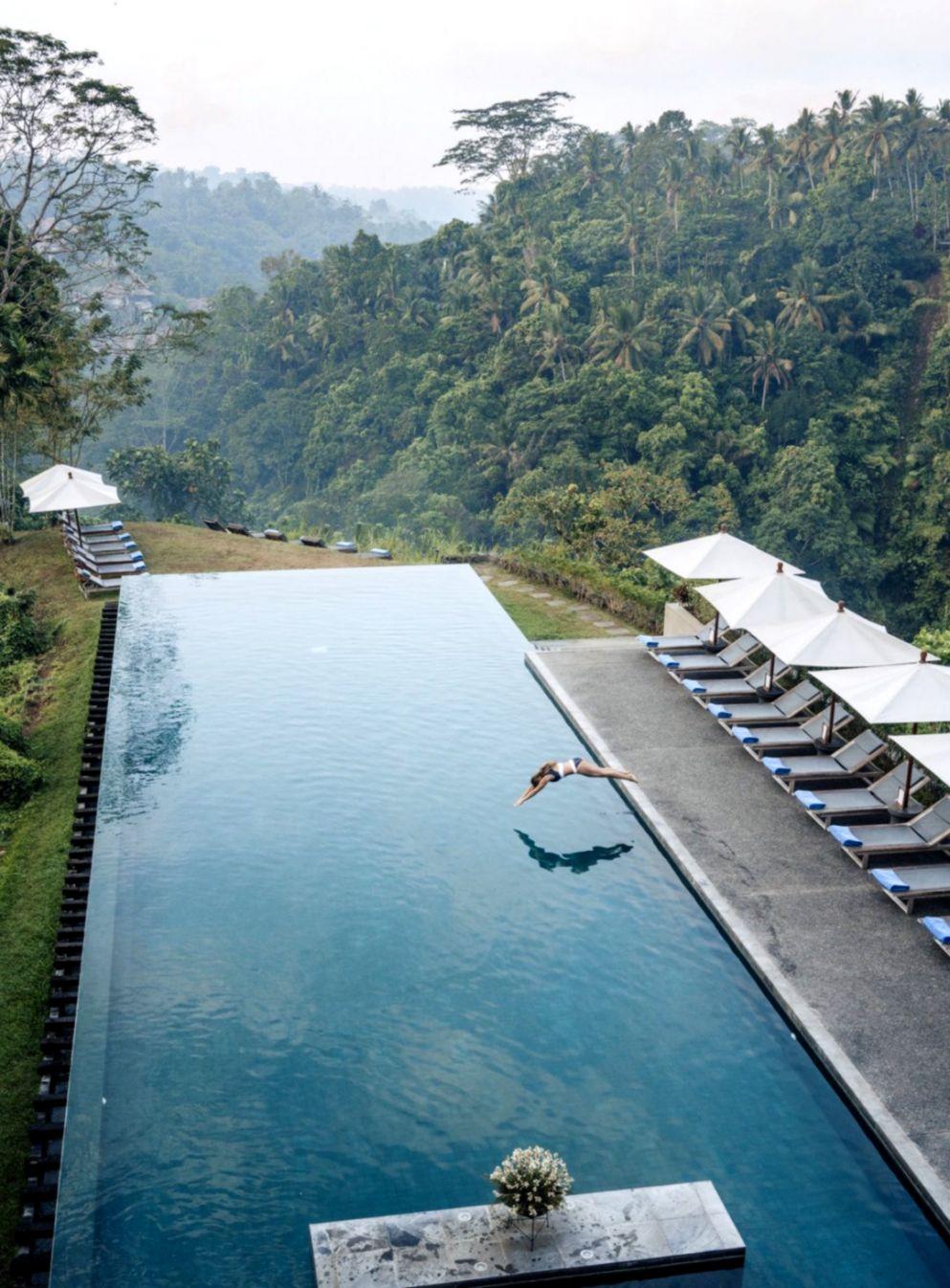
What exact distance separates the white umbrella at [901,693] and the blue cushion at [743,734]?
1.67 meters

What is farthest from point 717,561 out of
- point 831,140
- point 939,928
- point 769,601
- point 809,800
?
point 831,140

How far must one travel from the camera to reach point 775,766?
1268 centimetres

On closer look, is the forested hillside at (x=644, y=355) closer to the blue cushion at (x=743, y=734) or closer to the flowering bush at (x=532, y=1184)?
the blue cushion at (x=743, y=734)

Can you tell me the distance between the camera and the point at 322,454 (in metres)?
52.6

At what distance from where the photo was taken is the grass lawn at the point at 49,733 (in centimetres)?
858

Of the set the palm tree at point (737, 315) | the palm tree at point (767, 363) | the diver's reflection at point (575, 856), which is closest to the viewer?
the diver's reflection at point (575, 856)

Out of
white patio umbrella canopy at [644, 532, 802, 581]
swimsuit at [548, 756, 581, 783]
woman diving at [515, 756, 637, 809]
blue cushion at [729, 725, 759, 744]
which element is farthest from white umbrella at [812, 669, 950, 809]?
white patio umbrella canopy at [644, 532, 802, 581]

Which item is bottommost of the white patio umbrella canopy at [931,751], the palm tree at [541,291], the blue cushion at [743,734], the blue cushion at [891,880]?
the blue cushion at [743,734]

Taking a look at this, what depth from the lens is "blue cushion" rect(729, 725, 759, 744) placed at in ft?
44.3

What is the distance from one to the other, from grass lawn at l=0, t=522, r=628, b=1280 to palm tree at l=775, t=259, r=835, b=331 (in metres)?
28.7

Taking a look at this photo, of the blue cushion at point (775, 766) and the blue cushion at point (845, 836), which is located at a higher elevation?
the blue cushion at point (845, 836)

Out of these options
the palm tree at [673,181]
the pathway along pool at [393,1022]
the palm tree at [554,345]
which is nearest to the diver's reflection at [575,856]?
the pathway along pool at [393,1022]

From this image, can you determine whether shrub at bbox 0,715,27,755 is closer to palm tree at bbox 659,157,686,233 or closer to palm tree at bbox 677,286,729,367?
palm tree at bbox 677,286,729,367

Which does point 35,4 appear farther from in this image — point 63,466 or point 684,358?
point 684,358
